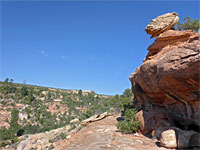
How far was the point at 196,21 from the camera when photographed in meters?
14.3

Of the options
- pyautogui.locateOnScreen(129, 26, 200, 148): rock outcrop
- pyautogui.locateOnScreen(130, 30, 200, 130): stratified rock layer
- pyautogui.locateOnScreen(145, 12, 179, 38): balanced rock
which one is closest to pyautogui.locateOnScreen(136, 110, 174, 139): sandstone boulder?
pyautogui.locateOnScreen(129, 26, 200, 148): rock outcrop

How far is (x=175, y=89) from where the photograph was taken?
921cm

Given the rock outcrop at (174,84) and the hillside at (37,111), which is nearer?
the rock outcrop at (174,84)

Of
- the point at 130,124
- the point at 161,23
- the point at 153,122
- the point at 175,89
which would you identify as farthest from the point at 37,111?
the point at 175,89

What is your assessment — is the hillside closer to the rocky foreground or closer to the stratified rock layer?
the rocky foreground

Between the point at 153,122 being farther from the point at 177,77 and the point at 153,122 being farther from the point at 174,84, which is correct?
the point at 177,77

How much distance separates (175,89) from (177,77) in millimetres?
1168

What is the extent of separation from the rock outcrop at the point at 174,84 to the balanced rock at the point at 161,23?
1.86 m

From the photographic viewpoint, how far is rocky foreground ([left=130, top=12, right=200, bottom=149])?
7.90 metres

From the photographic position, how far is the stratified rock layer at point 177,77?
7.77 m

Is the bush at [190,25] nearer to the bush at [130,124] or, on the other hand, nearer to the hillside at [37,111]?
the bush at [130,124]

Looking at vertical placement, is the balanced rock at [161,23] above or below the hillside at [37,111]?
above

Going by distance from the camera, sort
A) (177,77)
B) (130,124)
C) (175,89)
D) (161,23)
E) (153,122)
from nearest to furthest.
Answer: (177,77) → (175,89) → (153,122) → (130,124) → (161,23)

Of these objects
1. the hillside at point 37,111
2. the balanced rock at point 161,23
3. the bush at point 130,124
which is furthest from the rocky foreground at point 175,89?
the hillside at point 37,111
